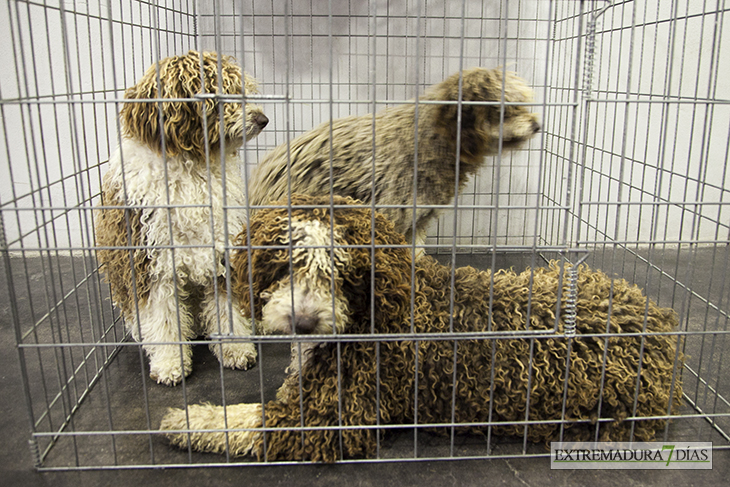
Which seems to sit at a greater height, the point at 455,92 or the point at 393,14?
the point at 393,14

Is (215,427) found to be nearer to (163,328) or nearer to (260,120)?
(163,328)

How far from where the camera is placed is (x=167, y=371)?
222cm

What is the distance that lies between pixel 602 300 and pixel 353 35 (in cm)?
216

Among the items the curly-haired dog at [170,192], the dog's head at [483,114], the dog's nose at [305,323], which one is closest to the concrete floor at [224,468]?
the dog's nose at [305,323]

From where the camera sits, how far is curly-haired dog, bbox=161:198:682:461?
1604mm

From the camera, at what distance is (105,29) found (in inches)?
140

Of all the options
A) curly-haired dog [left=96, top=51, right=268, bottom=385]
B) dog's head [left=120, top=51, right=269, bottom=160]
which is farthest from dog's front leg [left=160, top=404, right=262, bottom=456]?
dog's head [left=120, top=51, right=269, bottom=160]

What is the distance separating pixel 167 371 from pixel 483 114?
5.34ft

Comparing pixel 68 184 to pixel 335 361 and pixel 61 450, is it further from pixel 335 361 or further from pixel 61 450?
pixel 335 361

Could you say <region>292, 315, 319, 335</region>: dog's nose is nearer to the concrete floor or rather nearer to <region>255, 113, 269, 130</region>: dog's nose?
the concrete floor

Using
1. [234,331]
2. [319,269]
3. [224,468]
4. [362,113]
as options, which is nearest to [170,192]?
[234,331]

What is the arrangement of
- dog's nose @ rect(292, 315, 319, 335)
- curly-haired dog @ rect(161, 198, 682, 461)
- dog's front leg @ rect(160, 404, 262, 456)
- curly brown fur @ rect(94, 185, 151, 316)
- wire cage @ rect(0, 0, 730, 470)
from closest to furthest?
dog's nose @ rect(292, 315, 319, 335) → curly-haired dog @ rect(161, 198, 682, 461) → dog's front leg @ rect(160, 404, 262, 456) → curly brown fur @ rect(94, 185, 151, 316) → wire cage @ rect(0, 0, 730, 470)

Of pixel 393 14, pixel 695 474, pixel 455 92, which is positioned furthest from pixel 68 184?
pixel 695 474

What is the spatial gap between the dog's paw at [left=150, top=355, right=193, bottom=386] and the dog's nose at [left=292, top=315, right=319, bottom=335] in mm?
948
